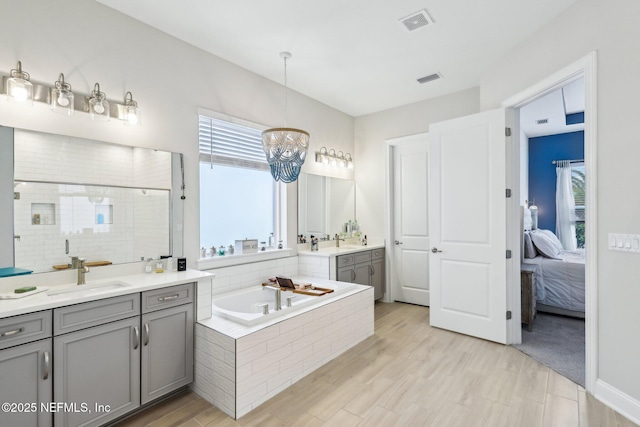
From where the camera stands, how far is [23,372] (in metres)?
1.62

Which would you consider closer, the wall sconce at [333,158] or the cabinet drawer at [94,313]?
A: the cabinet drawer at [94,313]

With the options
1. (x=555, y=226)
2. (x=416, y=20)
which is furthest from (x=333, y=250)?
(x=555, y=226)

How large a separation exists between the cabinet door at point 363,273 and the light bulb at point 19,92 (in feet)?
11.7

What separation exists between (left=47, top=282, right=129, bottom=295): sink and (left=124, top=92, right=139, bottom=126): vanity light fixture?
1.25 m

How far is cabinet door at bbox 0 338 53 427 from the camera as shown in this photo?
61.7 inches

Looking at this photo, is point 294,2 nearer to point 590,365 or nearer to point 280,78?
point 280,78

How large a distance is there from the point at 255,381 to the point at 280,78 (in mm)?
3171

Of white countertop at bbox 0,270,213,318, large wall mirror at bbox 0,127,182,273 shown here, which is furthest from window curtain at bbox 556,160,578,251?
large wall mirror at bbox 0,127,182,273

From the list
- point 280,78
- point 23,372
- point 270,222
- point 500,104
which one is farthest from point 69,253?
point 500,104

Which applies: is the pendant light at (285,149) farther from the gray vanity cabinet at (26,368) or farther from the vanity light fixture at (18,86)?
the gray vanity cabinet at (26,368)

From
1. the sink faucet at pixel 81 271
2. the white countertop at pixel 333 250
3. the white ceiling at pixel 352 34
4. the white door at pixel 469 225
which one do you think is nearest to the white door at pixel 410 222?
the white countertop at pixel 333 250

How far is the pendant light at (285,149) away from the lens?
2.63 meters

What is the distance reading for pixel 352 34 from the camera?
284cm

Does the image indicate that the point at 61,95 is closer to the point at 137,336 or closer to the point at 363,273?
the point at 137,336
